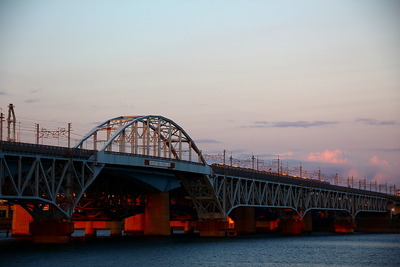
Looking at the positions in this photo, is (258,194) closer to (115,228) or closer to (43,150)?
(115,228)

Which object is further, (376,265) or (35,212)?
(35,212)

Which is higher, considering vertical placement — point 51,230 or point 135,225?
point 51,230

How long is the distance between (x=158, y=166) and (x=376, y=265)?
53.1m

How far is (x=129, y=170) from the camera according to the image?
126 m

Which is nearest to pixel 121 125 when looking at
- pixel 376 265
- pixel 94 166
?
pixel 94 166

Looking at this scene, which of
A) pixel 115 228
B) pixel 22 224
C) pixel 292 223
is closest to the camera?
pixel 22 224

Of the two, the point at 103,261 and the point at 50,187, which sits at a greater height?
the point at 50,187

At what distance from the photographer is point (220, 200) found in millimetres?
154000

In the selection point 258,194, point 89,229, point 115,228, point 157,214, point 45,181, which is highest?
point 45,181

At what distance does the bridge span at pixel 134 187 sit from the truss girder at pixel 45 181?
0.49ft

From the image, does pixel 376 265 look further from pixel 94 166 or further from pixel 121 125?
pixel 121 125

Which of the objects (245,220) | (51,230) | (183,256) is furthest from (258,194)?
(183,256)

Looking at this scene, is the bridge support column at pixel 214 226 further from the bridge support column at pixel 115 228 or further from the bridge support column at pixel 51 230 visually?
the bridge support column at pixel 51 230

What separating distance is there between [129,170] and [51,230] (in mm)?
23275
